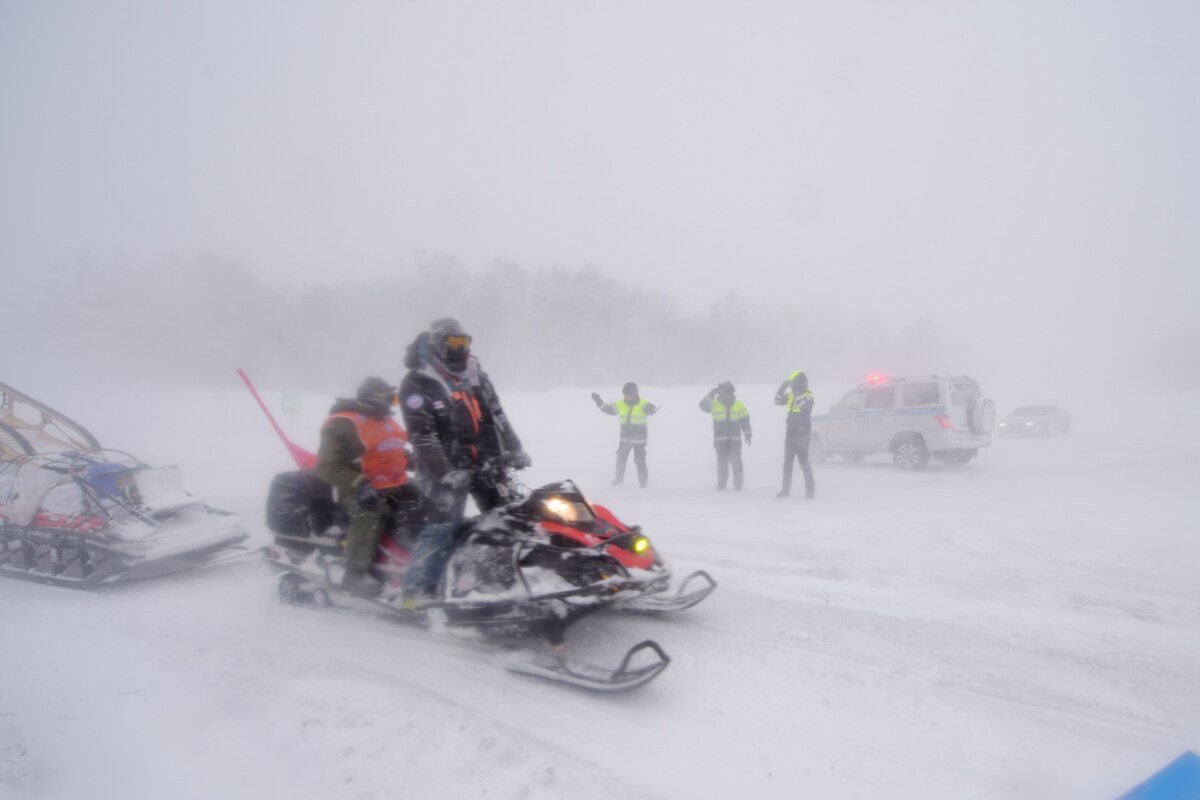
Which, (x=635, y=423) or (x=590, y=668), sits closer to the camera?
(x=590, y=668)

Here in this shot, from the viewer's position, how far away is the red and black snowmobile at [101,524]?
5320 millimetres

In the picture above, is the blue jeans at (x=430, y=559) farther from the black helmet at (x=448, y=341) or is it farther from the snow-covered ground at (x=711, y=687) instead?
the black helmet at (x=448, y=341)

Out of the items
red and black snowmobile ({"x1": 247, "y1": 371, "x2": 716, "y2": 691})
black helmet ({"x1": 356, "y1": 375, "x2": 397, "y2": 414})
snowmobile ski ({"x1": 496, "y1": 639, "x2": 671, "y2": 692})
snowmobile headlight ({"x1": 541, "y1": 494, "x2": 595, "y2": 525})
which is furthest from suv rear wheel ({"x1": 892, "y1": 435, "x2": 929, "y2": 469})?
black helmet ({"x1": 356, "y1": 375, "x2": 397, "y2": 414})

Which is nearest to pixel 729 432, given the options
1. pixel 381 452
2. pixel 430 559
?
pixel 381 452

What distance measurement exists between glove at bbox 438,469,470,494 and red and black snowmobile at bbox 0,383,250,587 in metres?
3.38

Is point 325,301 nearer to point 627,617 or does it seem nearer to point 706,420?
point 706,420

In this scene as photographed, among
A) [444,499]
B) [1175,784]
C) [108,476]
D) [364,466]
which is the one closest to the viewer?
[1175,784]

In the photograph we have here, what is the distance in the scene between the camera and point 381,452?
4586 mm

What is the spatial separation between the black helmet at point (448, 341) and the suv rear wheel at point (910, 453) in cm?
1092

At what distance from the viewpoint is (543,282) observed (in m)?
38.9

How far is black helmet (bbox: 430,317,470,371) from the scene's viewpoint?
3928mm

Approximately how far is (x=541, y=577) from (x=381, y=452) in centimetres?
186

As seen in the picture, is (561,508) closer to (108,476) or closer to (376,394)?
(376,394)

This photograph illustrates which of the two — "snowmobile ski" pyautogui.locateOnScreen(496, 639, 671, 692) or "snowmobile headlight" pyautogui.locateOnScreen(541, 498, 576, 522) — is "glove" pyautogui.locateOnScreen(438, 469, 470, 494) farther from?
"snowmobile ski" pyautogui.locateOnScreen(496, 639, 671, 692)
